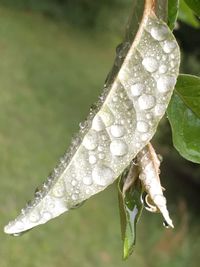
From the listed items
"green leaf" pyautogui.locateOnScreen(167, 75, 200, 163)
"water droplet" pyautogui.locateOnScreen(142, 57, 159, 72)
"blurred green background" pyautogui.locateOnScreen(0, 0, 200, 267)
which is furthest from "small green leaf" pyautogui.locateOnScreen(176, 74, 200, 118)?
"blurred green background" pyautogui.locateOnScreen(0, 0, 200, 267)

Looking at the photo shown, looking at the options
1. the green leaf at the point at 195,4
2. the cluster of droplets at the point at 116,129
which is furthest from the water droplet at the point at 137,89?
the green leaf at the point at 195,4

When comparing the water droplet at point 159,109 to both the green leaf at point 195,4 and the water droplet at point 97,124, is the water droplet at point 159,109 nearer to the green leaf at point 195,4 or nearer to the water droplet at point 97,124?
the water droplet at point 97,124

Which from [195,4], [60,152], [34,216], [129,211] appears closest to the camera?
[34,216]

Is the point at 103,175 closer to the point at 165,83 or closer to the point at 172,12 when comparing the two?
the point at 165,83

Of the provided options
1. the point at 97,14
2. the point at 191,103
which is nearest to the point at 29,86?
A: the point at 97,14

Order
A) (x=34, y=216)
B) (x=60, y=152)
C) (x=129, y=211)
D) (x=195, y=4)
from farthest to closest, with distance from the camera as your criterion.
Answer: (x=60, y=152) < (x=195, y=4) < (x=129, y=211) < (x=34, y=216)

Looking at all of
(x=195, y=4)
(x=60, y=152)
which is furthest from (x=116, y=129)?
(x=60, y=152)
